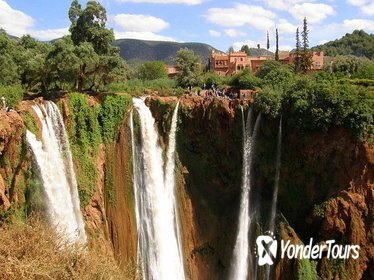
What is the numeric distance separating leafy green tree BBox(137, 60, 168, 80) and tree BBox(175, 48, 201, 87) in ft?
58.9

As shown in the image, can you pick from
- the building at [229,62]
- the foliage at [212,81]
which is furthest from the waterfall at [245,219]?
the building at [229,62]

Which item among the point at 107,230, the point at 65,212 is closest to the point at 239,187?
the point at 107,230

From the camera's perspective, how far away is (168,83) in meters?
37.5

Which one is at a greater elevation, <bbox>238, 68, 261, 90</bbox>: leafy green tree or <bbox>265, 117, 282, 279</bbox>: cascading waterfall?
<bbox>238, 68, 261, 90</bbox>: leafy green tree

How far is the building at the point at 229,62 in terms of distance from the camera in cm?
7112

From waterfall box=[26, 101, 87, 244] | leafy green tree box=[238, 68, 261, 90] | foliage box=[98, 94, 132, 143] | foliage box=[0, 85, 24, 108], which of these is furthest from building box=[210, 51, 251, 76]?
foliage box=[0, 85, 24, 108]

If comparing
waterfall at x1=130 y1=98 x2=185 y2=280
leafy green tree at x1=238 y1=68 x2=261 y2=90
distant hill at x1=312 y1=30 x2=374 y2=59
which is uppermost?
distant hill at x1=312 y1=30 x2=374 y2=59

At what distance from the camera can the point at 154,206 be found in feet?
87.0

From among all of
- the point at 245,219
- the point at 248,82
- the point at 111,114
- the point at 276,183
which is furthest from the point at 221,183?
the point at 248,82

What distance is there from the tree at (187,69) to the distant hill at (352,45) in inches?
4181

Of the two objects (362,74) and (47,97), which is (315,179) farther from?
(362,74)

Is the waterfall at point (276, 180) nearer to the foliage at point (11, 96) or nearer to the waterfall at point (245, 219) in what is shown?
the waterfall at point (245, 219)

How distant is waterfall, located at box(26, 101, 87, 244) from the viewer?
21.1 meters

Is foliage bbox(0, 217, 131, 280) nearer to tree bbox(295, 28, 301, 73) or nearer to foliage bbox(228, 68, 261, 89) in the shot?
foliage bbox(228, 68, 261, 89)
